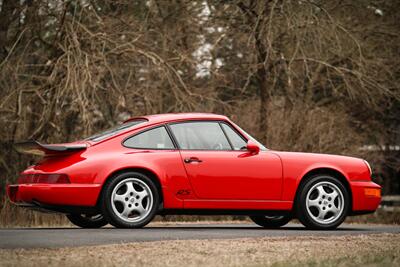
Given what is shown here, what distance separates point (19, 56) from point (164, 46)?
334 centimetres

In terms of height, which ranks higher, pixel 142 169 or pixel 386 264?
pixel 142 169

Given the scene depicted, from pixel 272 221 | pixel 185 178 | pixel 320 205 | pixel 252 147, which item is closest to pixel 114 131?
pixel 185 178

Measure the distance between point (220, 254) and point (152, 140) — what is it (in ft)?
10.5

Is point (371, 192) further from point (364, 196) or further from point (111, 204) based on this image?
point (111, 204)

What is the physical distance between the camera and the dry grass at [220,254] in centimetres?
849

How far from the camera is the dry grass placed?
8.49m

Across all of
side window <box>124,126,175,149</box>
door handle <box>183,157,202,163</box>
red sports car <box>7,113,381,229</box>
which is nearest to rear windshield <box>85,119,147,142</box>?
red sports car <box>7,113,381,229</box>

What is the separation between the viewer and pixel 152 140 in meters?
12.1

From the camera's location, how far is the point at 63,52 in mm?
20000

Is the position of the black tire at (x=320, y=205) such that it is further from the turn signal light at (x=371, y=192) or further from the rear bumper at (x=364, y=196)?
the turn signal light at (x=371, y=192)

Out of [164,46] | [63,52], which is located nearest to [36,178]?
[63,52]

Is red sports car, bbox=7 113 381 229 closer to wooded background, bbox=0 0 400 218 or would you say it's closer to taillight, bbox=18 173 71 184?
taillight, bbox=18 173 71 184

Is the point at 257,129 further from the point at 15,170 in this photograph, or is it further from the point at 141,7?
the point at 15,170

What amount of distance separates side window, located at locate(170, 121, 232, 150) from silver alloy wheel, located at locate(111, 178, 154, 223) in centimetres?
85
